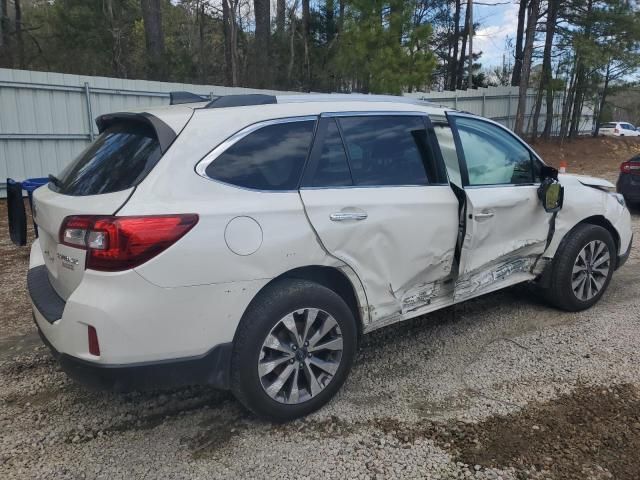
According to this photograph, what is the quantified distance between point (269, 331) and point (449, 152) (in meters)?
1.88

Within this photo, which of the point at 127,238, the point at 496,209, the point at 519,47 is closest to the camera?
the point at 127,238

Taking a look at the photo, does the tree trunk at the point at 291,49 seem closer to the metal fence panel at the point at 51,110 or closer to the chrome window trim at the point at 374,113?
the metal fence panel at the point at 51,110

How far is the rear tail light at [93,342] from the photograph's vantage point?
8.02 feet

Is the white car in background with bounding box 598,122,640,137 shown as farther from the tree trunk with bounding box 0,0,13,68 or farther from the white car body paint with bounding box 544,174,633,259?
the tree trunk with bounding box 0,0,13,68

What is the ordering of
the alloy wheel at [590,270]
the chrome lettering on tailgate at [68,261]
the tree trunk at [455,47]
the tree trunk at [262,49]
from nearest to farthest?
the chrome lettering on tailgate at [68,261]
the alloy wheel at [590,270]
the tree trunk at [262,49]
the tree trunk at [455,47]

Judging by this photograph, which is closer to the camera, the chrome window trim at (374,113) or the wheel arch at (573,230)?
the chrome window trim at (374,113)

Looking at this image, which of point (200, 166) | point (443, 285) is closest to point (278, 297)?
point (200, 166)

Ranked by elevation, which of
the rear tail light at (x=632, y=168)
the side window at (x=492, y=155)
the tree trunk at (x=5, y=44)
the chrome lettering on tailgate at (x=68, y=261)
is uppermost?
the tree trunk at (x=5, y=44)

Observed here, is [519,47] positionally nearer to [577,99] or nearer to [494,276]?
[577,99]

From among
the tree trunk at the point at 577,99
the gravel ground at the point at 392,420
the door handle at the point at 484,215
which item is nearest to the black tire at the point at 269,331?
the gravel ground at the point at 392,420

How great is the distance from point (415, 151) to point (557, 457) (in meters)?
2.01

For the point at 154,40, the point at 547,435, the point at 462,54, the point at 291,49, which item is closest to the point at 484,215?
the point at 547,435

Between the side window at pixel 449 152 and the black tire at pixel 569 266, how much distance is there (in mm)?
1356

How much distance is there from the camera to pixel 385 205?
3.22 meters
